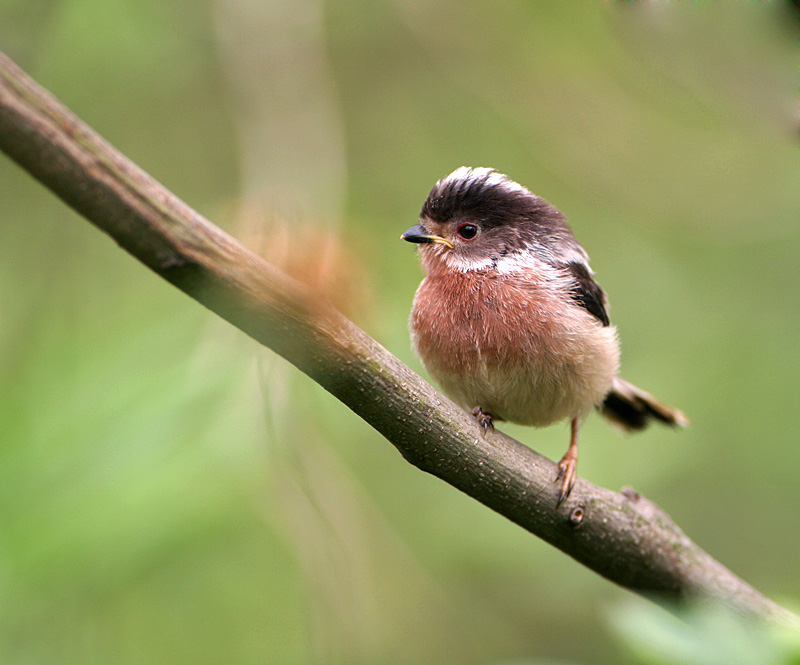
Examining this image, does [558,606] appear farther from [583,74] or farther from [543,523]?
[583,74]

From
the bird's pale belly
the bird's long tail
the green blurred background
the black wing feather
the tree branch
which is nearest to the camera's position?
the tree branch

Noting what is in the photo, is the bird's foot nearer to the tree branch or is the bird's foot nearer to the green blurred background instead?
the tree branch

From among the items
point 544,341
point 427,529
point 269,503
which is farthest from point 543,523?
point 427,529

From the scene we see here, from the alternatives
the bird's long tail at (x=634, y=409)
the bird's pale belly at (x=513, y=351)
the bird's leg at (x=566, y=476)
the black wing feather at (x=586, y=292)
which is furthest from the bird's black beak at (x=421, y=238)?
the bird's long tail at (x=634, y=409)

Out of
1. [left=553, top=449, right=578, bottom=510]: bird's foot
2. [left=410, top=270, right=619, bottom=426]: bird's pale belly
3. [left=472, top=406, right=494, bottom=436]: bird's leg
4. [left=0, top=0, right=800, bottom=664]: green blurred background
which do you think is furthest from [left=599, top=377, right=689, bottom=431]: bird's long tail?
[left=553, top=449, right=578, bottom=510]: bird's foot

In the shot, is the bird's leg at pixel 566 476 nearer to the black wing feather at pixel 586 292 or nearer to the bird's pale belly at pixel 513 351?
the bird's pale belly at pixel 513 351
